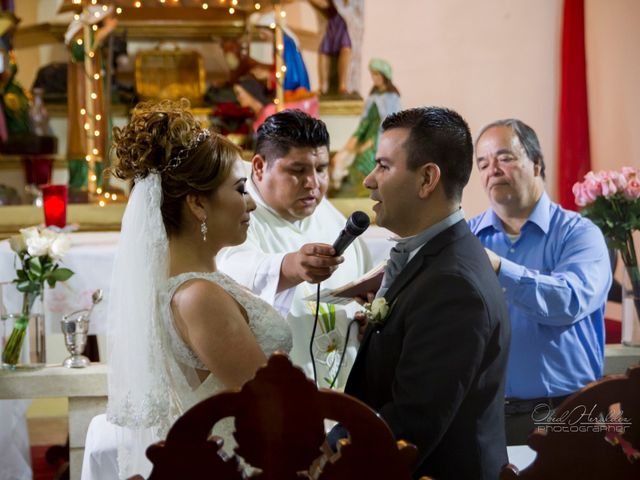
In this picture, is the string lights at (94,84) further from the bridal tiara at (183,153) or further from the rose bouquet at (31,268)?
the bridal tiara at (183,153)

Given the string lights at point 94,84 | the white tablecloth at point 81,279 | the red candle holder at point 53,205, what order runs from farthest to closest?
the string lights at point 94,84, the red candle holder at point 53,205, the white tablecloth at point 81,279

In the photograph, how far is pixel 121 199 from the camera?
6219mm

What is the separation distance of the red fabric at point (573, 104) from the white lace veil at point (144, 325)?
6.29 m

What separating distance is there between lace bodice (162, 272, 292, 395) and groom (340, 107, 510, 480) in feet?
Result: 1.23

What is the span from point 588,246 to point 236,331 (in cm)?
163

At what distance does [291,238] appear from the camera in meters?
3.65

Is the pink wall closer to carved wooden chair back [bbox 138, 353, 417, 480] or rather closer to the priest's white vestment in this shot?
the priest's white vestment

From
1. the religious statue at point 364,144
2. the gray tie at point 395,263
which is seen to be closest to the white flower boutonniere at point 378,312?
the gray tie at point 395,263

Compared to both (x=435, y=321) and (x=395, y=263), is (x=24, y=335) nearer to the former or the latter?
(x=395, y=263)

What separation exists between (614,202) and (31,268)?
2.33m

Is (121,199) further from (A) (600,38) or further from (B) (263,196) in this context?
(A) (600,38)

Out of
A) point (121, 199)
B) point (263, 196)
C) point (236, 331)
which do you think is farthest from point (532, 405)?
point (121, 199)

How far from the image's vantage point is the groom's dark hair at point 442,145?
7.39 feet

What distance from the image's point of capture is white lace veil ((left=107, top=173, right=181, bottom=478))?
2418 mm
